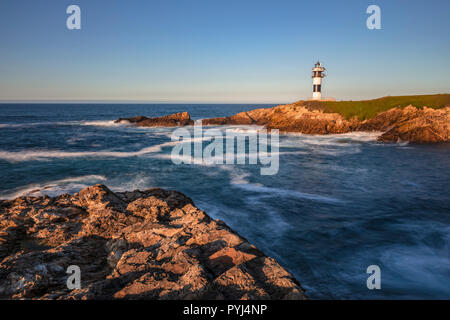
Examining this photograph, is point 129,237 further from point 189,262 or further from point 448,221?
point 448,221

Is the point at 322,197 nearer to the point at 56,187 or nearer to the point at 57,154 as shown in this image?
the point at 56,187

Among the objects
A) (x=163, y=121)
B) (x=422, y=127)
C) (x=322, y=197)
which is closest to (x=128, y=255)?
(x=322, y=197)

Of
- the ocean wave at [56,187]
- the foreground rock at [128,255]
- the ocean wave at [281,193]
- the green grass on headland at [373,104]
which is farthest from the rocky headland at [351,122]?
the foreground rock at [128,255]

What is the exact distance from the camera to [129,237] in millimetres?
5660

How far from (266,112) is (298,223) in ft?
149

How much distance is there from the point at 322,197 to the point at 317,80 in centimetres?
4319

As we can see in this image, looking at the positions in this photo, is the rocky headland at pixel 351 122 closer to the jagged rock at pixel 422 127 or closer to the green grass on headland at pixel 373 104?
the jagged rock at pixel 422 127

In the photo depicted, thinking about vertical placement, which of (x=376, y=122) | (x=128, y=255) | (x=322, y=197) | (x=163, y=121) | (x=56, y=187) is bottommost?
(x=322, y=197)

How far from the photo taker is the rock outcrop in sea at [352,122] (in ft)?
96.8

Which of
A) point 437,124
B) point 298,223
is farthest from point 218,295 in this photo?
point 437,124

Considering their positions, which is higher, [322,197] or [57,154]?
[57,154]

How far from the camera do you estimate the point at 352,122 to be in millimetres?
38531

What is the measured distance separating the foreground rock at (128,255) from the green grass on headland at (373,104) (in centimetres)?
3900

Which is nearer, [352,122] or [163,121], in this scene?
[352,122]
